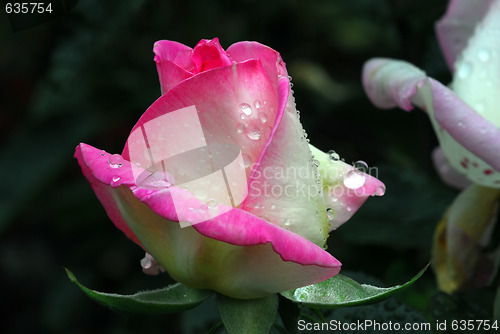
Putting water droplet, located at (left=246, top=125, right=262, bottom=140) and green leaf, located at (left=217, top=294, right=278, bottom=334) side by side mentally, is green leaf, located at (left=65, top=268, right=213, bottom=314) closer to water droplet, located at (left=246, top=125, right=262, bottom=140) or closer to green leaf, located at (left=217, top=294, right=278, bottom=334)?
green leaf, located at (left=217, top=294, right=278, bottom=334)

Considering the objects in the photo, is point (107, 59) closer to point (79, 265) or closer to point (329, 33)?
point (79, 265)

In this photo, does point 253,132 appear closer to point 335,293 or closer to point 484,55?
point 335,293

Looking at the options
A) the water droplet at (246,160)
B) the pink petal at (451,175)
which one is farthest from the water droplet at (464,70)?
the water droplet at (246,160)

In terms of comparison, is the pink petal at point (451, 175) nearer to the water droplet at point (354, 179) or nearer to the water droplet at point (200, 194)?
the water droplet at point (354, 179)

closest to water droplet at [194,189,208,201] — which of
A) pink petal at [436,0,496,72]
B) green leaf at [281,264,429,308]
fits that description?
green leaf at [281,264,429,308]

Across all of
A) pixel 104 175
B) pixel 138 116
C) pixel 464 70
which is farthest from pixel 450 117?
pixel 138 116
